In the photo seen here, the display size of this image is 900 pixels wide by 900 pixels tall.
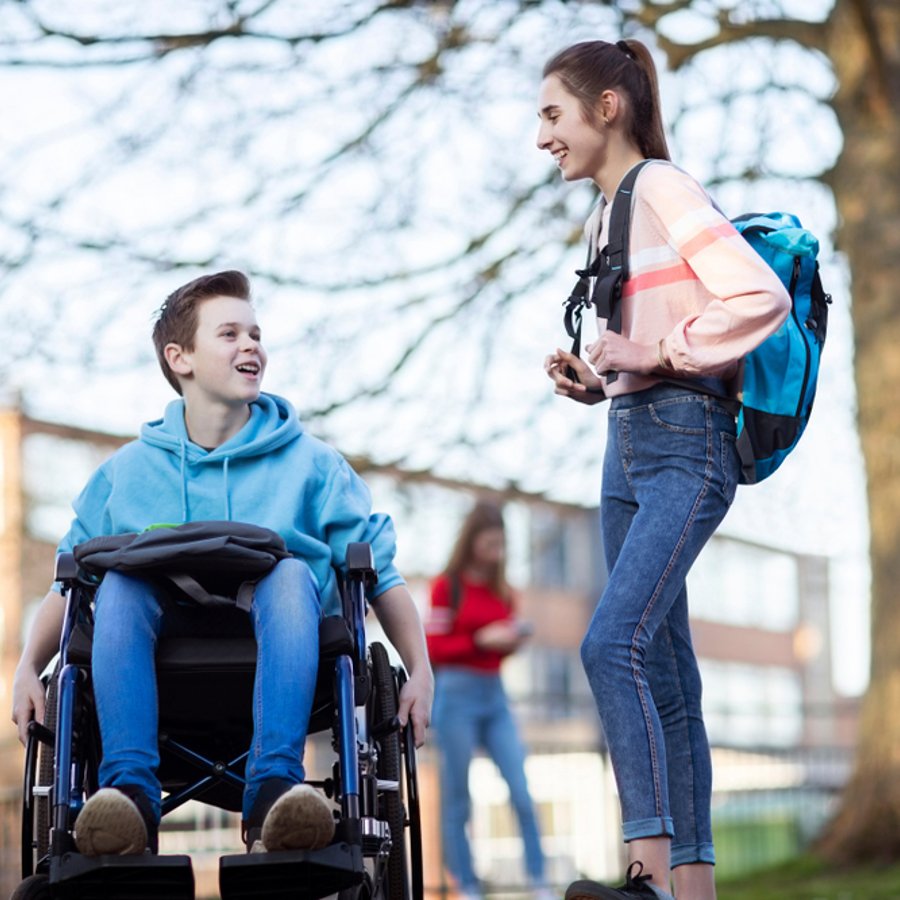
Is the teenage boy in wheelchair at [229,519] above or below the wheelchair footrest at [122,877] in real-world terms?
above

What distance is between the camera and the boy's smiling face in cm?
349

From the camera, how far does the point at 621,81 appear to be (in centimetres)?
317

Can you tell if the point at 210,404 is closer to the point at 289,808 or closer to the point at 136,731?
the point at 136,731

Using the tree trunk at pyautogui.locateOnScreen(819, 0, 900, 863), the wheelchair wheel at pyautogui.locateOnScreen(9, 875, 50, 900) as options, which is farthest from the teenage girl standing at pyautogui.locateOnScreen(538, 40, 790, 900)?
the tree trunk at pyautogui.locateOnScreen(819, 0, 900, 863)

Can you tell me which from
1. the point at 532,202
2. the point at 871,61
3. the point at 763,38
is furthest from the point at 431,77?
the point at 871,61

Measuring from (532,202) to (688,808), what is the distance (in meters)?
6.98

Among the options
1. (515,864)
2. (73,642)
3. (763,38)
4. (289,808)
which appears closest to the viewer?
(289,808)

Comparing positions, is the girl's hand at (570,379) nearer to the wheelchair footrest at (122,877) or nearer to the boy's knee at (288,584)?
the boy's knee at (288,584)

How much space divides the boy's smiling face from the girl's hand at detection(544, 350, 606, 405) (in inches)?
29.5

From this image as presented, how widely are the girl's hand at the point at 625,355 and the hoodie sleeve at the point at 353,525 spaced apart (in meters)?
0.76

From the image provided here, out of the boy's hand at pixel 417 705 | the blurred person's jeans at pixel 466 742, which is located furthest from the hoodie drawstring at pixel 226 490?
the blurred person's jeans at pixel 466 742

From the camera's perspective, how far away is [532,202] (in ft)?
31.6

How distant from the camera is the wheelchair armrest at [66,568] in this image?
3.15 m

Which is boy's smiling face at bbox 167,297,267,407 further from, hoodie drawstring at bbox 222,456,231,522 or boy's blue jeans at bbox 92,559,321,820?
boy's blue jeans at bbox 92,559,321,820
